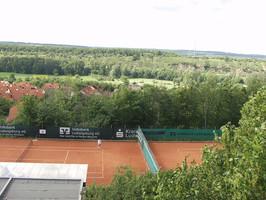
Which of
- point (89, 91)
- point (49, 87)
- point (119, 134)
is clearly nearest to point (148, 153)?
point (119, 134)

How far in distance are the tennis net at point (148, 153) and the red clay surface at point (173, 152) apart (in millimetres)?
1442

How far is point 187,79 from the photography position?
303 feet

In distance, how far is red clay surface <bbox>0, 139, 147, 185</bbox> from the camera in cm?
2300

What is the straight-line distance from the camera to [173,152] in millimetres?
27688

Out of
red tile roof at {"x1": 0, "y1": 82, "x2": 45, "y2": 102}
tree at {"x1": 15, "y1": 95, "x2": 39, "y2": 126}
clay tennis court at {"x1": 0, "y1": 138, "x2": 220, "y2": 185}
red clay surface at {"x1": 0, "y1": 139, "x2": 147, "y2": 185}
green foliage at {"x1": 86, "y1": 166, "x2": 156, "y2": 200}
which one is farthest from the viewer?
red tile roof at {"x1": 0, "y1": 82, "x2": 45, "y2": 102}

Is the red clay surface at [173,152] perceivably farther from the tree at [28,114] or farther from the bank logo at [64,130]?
the tree at [28,114]

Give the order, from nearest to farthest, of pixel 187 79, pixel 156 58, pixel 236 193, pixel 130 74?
pixel 236 193 → pixel 187 79 → pixel 130 74 → pixel 156 58

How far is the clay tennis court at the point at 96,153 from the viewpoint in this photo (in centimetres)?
2331

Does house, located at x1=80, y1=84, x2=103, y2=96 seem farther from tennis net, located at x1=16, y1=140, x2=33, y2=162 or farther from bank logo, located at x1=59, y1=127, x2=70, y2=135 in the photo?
tennis net, located at x1=16, y1=140, x2=33, y2=162

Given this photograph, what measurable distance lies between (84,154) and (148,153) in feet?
22.4

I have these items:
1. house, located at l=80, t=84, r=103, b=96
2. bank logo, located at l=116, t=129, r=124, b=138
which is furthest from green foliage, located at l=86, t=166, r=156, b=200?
house, located at l=80, t=84, r=103, b=96

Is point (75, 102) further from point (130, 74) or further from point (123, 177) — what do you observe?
point (130, 74)

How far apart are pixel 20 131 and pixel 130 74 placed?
277 feet

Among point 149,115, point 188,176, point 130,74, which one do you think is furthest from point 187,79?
point 188,176
